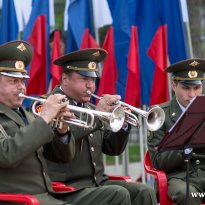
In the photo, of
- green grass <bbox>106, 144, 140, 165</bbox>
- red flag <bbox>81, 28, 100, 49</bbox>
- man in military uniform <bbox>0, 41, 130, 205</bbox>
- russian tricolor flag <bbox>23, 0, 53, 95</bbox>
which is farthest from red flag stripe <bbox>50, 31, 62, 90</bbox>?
green grass <bbox>106, 144, 140, 165</bbox>

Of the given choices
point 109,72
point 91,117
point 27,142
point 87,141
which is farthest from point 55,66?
point 27,142

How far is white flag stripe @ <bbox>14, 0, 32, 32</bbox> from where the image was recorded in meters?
10.2

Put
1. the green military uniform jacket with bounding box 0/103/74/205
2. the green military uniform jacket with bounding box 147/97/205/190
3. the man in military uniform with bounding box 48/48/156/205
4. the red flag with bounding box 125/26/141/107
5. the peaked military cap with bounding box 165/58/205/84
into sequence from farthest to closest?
the red flag with bounding box 125/26/141/107
the peaked military cap with bounding box 165/58/205/84
the green military uniform jacket with bounding box 147/97/205/190
the man in military uniform with bounding box 48/48/156/205
the green military uniform jacket with bounding box 0/103/74/205

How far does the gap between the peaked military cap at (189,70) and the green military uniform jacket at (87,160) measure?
1049 millimetres

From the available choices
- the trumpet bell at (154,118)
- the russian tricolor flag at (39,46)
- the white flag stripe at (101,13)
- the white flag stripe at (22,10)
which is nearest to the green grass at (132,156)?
the white flag stripe at (101,13)

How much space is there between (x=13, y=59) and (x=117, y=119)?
1.00 meters

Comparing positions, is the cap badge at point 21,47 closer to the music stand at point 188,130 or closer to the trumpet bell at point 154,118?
the trumpet bell at point 154,118

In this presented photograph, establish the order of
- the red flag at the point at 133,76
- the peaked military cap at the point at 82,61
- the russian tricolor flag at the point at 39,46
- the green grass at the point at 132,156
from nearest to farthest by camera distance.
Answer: the peaked military cap at the point at 82,61
the red flag at the point at 133,76
the russian tricolor flag at the point at 39,46
the green grass at the point at 132,156

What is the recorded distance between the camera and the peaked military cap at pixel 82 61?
7070 millimetres

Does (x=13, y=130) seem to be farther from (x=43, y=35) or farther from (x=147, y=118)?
(x=43, y=35)

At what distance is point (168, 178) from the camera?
7.34 meters

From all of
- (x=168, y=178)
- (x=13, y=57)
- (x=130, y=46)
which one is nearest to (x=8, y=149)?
(x=13, y=57)

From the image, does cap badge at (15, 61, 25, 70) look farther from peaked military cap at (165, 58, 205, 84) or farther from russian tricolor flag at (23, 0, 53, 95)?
russian tricolor flag at (23, 0, 53, 95)

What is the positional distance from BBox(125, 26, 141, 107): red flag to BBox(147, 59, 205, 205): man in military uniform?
7.12 feet
